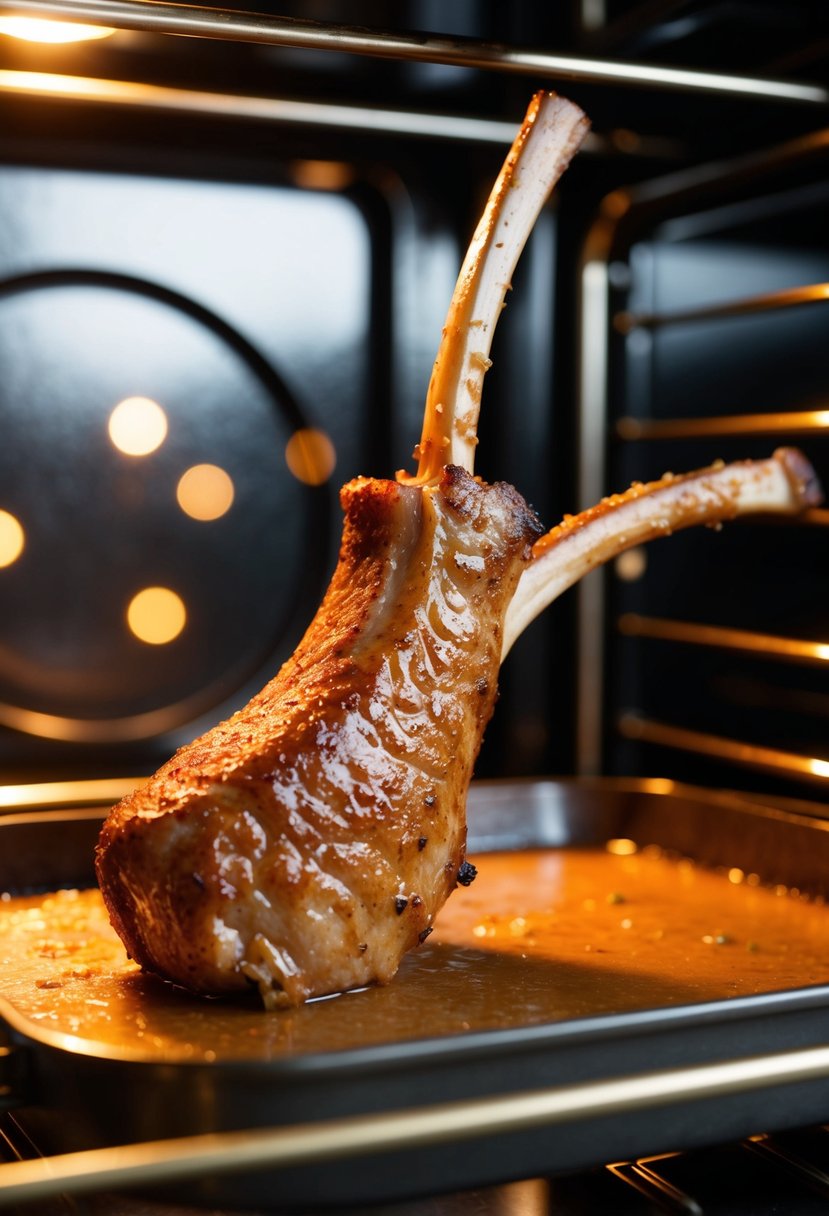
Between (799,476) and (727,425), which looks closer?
(799,476)

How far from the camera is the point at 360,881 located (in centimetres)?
105

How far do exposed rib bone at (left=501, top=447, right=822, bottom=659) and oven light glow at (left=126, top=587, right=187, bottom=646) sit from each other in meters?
0.50

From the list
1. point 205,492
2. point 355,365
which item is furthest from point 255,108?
point 205,492

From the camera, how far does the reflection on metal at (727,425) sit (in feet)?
5.02

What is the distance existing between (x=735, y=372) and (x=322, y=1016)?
1.07 m

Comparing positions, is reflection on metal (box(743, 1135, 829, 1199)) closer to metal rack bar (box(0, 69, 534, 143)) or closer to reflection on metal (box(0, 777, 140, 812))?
reflection on metal (box(0, 777, 140, 812))

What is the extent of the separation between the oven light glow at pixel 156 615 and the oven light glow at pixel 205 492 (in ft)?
0.33

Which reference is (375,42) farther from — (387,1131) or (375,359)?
(387,1131)

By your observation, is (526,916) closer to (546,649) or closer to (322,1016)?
(322,1016)

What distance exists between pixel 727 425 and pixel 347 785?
0.83 meters

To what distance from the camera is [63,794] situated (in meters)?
1.49

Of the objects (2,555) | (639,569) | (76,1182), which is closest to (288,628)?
(2,555)

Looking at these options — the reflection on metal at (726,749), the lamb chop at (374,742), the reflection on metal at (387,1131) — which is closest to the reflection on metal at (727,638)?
the reflection on metal at (726,749)

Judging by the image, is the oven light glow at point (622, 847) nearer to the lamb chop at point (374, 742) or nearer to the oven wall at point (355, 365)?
the oven wall at point (355, 365)
